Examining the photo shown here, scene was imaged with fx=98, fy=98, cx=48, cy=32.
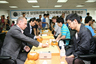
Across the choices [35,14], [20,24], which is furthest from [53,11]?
[20,24]

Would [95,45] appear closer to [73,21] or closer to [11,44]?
[73,21]

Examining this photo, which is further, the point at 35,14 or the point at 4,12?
the point at 4,12

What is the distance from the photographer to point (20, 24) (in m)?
1.67

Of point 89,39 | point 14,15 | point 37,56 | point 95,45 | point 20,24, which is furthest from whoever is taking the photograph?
point 14,15

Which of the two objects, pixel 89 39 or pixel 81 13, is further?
pixel 81 13

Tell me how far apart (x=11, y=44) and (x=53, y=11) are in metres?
8.16

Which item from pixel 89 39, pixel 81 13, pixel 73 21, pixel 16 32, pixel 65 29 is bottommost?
pixel 81 13

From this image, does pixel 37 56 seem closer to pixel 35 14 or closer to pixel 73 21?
A: pixel 73 21

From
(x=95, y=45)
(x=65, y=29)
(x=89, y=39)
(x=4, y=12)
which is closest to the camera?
(x=89, y=39)

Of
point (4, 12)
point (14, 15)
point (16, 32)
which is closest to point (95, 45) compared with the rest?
point (16, 32)

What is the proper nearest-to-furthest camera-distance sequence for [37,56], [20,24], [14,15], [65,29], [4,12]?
[37,56]
[20,24]
[65,29]
[14,15]
[4,12]

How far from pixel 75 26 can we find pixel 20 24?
919mm

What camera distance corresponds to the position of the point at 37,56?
1.21 m

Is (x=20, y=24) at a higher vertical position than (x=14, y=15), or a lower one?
higher
